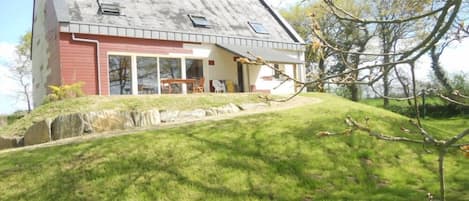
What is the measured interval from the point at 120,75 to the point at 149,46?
2.05 metres

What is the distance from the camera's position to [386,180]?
27.2 feet

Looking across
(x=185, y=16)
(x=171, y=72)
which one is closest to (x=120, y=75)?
(x=171, y=72)

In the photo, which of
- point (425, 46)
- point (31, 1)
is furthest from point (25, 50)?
point (425, 46)

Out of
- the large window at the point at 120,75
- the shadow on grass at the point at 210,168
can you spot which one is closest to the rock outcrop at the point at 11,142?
the shadow on grass at the point at 210,168

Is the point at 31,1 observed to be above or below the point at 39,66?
above

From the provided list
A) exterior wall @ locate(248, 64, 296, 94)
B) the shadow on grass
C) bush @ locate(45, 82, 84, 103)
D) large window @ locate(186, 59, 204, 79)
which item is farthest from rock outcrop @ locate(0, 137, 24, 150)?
exterior wall @ locate(248, 64, 296, 94)

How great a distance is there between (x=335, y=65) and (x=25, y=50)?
3276 cm

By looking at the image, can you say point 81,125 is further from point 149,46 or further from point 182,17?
point 182,17

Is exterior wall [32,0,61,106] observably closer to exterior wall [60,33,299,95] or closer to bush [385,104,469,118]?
exterior wall [60,33,299,95]

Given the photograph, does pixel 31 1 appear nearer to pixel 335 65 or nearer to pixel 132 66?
pixel 132 66

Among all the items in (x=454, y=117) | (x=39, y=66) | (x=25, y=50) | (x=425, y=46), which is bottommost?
(x=454, y=117)

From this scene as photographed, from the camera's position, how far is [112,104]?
14.7 metres

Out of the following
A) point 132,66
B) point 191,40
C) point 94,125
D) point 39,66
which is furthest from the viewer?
point 39,66

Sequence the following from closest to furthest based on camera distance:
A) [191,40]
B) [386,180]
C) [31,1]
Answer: [386,180] → [191,40] → [31,1]
